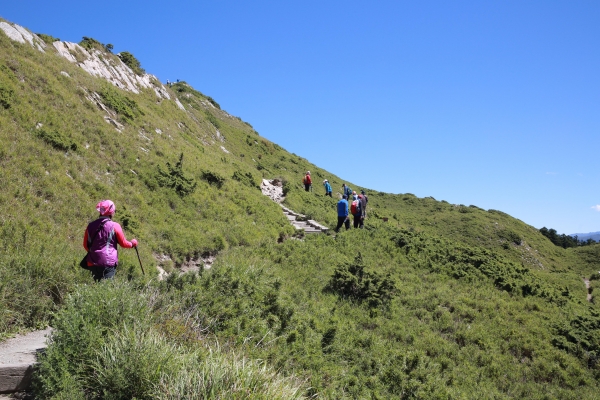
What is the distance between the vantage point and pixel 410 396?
8.84 meters

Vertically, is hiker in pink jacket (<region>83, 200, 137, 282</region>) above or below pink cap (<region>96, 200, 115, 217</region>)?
below

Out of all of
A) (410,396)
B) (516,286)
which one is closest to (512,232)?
(516,286)

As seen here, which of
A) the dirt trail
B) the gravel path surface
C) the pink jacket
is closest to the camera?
the gravel path surface

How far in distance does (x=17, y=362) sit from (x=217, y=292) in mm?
4378

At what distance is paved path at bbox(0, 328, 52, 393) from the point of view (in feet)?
17.1

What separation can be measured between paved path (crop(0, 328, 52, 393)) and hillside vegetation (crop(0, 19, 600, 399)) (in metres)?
0.52

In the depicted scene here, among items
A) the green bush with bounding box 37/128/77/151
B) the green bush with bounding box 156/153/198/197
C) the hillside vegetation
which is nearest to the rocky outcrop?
the hillside vegetation

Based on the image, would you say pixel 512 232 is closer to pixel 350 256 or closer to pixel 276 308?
pixel 350 256

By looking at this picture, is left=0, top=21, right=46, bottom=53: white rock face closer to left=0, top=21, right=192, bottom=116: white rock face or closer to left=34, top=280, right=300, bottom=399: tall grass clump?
left=0, top=21, right=192, bottom=116: white rock face

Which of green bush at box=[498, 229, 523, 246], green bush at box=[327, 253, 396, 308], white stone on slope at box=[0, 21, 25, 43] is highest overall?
white stone on slope at box=[0, 21, 25, 43]

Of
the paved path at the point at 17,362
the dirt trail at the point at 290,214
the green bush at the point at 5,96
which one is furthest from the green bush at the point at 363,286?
the green bush at the point at 5,96

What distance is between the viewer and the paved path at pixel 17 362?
521cm

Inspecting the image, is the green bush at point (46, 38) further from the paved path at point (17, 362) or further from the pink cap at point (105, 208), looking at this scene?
the paved path at point (17, 362)

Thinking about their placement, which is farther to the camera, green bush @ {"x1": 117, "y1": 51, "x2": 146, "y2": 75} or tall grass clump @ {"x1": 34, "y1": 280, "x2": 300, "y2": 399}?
green bush @ {"x1": 117, "y1": 51, "x2": 146, "y2": 75}
